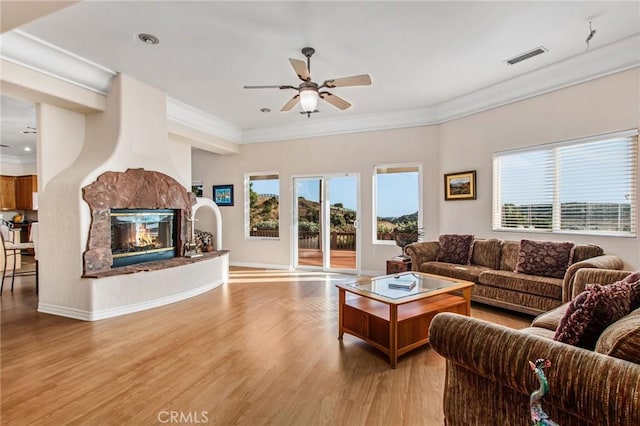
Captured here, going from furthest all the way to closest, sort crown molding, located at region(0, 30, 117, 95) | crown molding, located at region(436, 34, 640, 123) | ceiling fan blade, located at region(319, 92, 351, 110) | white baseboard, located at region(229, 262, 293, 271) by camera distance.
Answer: white baseboard, located at region(229, 262, 293, 271)
ceiling fan blade, located at region(319, 92, 351, 110)
crown molding, located at region(436, 34, 640, 123)
crown molding, located at region(0, 30, 117, 95)

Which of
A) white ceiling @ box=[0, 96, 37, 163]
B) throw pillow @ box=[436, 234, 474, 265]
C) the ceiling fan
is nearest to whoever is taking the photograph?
the ceiling fan

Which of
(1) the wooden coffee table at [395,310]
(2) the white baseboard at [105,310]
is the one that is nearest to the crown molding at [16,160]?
(2) the white baseboard at [105,310]

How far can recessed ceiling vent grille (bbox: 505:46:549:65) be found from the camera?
344 centimetres

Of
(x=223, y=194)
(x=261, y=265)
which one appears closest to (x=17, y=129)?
(x=223, y=194)

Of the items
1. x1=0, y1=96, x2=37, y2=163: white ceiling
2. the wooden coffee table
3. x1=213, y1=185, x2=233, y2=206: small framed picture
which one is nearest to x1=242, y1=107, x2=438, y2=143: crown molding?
x1=213, y1=185, x2=233, y2=206: small framed picture

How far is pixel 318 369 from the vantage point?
2445 mm

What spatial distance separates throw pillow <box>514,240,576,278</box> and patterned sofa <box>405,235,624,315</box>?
45mm

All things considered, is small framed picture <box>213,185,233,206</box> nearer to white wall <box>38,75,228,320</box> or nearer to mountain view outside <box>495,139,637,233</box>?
white wall <box>38,75,228,320</box>

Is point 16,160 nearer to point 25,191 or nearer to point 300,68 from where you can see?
point 25,191

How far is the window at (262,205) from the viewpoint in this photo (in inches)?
264

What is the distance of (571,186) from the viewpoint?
154 inches

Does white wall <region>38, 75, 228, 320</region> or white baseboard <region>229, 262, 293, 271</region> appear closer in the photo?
white wall <region>38, 75, 228, 320</region>

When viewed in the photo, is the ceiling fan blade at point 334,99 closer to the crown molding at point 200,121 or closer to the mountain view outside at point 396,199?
the mountain view outside at point 396,199

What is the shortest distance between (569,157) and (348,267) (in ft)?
12.6
